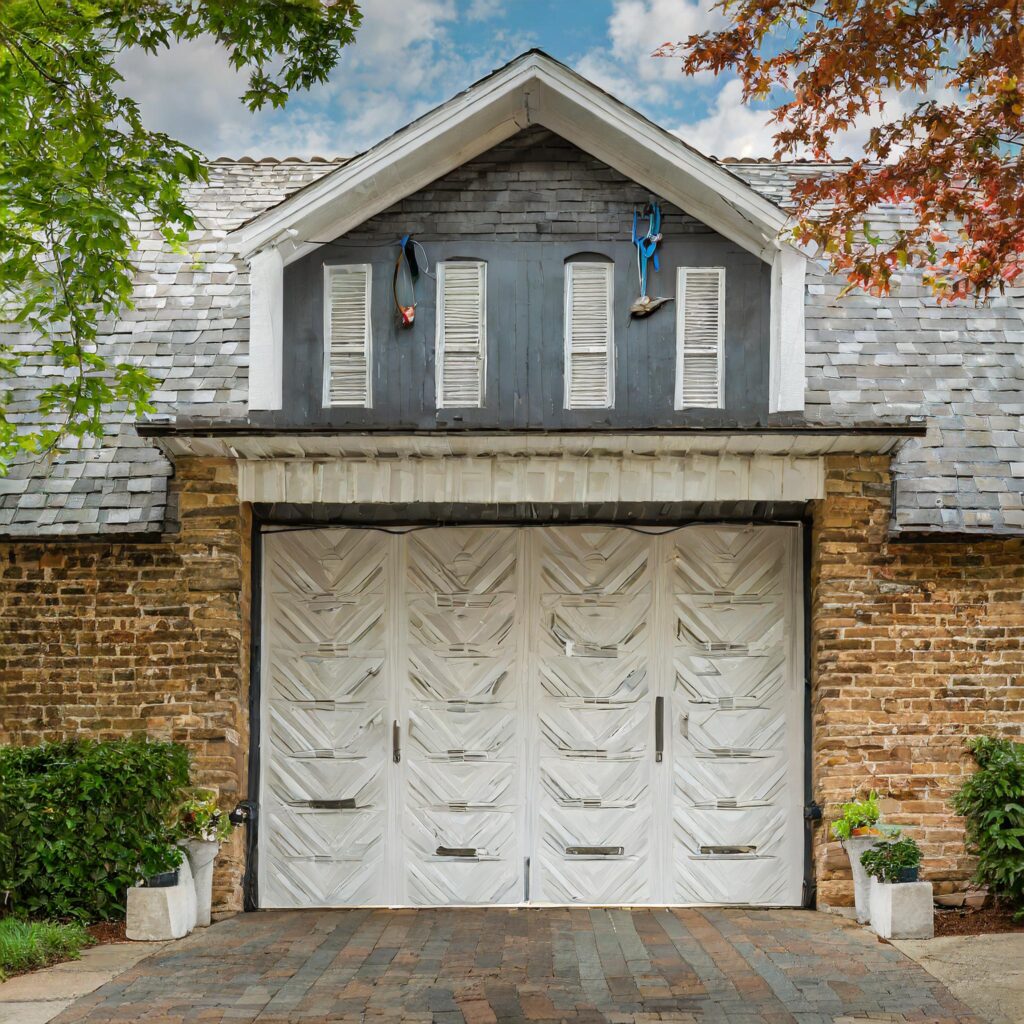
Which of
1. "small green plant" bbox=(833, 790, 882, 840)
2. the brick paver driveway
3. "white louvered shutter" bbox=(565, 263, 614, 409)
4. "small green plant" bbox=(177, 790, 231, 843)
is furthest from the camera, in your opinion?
"white louvered shutter" bbox=(565, 263, 614, 409)

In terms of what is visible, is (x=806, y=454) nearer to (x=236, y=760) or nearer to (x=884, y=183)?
(x=884, y=183)

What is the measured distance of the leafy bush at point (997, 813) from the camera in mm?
9352

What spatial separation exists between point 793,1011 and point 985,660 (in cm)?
403

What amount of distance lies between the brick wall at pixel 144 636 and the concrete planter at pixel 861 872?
4.83 m

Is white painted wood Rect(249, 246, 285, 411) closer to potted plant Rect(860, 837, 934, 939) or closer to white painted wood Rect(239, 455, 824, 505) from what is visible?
white painted wood Rect(239, 455, 824, 505)

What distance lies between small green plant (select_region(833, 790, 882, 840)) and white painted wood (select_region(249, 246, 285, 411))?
5.47m

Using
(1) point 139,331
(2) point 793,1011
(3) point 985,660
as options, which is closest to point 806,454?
(3) point 985,660

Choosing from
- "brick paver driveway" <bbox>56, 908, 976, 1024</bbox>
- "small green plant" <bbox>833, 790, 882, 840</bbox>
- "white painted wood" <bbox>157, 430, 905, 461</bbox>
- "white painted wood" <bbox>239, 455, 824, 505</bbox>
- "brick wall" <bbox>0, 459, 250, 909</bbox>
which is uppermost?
"white painted wood" <bbox>157, 430, 905, 461</bbox>

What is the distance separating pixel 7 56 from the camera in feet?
27.5

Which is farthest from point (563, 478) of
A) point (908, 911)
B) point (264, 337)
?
point (908, 911)

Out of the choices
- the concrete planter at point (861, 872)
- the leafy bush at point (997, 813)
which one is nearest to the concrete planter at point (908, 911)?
the concrete planter at point (861, 872)

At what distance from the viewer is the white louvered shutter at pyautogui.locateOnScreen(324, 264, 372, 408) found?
1052cm

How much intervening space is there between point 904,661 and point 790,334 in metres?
2.75

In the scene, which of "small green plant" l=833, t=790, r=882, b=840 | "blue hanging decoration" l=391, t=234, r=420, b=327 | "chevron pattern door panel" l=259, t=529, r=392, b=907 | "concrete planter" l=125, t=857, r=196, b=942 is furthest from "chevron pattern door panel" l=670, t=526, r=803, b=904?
"concrete planter" l=125, t=857, r=196, b=942
